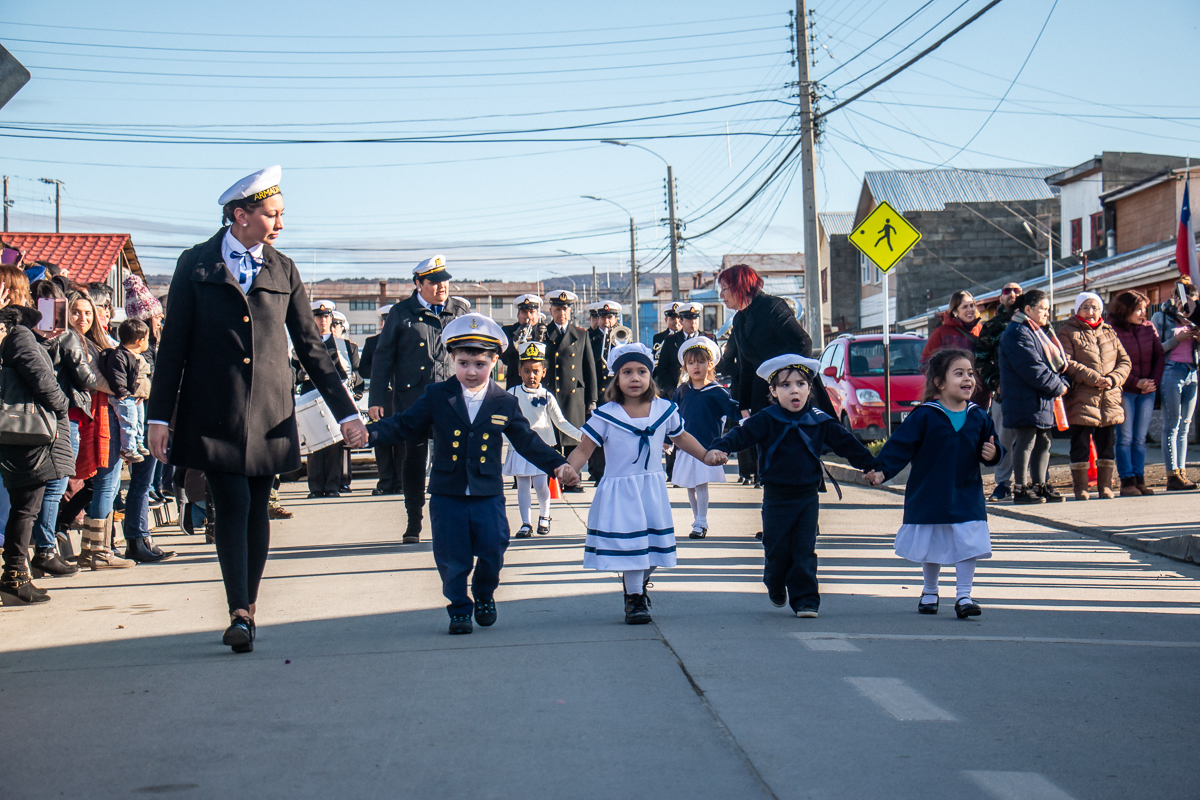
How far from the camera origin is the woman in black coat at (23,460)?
269 inches

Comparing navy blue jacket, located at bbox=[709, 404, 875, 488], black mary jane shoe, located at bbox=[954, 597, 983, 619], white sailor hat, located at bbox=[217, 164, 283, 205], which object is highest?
white sailor hat, located at bbox=[217, 164, 283, 205]

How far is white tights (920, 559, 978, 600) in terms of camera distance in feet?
20.1

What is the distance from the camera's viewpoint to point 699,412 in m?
9.63

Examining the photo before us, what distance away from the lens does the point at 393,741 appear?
385 centimetres

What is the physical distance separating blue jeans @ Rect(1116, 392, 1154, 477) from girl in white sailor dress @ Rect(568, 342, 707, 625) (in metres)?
6.34

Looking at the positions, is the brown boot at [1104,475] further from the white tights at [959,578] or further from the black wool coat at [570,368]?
the white tights at [959,578]

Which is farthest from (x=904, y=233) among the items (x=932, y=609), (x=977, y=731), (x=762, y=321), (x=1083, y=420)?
(x=977, y=731)

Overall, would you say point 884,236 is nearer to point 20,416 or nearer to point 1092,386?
point 1092,386

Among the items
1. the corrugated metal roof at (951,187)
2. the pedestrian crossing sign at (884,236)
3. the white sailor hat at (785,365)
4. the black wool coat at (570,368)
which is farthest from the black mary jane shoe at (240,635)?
the corrugated metal roof at (951,187)

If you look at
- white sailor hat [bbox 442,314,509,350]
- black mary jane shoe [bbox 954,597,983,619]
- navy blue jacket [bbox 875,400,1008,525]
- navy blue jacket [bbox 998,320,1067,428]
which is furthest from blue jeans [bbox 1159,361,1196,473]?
white sailor hat [bbox 442,314,509,350]

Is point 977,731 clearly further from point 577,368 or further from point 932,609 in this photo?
point 577,368

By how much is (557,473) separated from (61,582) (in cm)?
377

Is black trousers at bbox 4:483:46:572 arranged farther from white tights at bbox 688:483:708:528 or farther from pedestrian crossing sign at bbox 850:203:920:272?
pedestrian crossing sign at bbox 850:203:920:272

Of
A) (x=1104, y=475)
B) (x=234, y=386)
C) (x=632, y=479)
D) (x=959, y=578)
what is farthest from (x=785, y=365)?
(x=1104, y=475)
